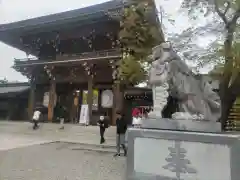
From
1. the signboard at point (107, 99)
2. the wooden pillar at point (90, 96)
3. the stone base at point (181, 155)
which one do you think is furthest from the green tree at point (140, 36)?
the signboard at point (107, 99)

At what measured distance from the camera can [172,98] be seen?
468 cm

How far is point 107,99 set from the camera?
17.3 meters

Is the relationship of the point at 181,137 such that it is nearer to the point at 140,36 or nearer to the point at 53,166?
the point at 53,166

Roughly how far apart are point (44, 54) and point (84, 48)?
4510 mm

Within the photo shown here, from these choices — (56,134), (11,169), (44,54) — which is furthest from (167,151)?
(44,54)

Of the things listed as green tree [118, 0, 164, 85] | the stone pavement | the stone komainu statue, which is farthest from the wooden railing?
the stone komainu statue

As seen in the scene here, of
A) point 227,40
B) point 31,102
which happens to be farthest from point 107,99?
point 227,40

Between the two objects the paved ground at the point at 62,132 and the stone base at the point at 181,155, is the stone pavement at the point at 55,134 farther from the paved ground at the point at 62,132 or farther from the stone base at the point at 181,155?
the stone base at the point at 181,155

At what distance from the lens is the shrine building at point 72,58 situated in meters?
16.4

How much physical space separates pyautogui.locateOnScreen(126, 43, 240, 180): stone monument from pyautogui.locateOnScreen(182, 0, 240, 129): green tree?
12.5ft

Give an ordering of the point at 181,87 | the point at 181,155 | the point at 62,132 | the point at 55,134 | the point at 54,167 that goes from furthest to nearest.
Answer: the point at 62,132, the point at 55,134, the point at 54,167, the point at 181,87, the point at 181,155

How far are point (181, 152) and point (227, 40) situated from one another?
5.76 meters

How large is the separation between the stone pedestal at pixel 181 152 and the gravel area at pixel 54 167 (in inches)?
58.1

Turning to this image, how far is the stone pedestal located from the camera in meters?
3.58
